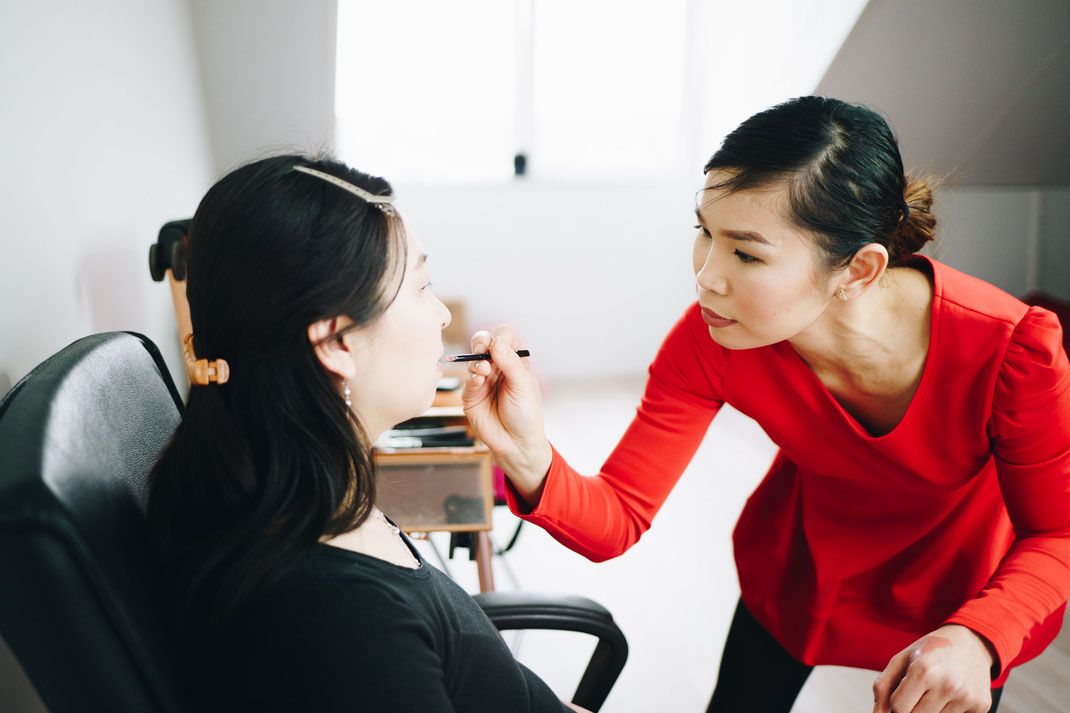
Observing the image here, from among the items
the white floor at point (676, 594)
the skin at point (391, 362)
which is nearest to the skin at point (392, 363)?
the skin at point (391, 362)

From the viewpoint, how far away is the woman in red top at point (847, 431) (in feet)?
3.16

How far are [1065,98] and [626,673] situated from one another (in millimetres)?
2795

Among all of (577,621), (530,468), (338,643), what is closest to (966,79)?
(530,468)

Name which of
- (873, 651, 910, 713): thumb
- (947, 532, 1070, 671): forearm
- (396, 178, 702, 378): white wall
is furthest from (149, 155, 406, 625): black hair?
(396, 178, 702, 378): white wall

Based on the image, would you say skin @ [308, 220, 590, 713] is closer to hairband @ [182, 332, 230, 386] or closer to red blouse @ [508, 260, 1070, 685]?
hairband @ [182, 332, 230, 386]

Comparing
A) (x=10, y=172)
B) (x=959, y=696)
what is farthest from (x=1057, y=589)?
(x=10, y=172)

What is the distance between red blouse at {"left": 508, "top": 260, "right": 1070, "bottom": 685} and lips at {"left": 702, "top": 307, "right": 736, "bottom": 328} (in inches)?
3.7

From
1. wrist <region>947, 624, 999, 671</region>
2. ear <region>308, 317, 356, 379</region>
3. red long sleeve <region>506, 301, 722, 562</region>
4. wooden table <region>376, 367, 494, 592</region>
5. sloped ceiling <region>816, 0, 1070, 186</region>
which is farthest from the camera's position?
sloped ceiling <region>816, 0, 1070, 186</region>

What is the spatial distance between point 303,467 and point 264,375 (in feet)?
0.31

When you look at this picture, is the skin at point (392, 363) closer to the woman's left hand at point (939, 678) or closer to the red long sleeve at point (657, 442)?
the red long sleeve at point (657, 442)

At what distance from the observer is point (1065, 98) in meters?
2.98

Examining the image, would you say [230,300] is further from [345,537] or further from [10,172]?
[10,172]

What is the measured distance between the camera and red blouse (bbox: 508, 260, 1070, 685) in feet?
3.22

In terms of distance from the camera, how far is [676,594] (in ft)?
7.04
